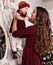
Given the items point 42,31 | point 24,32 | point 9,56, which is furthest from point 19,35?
point 9,56

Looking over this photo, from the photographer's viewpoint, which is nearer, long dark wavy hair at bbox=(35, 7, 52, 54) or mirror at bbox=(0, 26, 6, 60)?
long dark wavy hair at bbox=(35, 7, 52, 54)

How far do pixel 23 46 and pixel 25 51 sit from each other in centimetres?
10

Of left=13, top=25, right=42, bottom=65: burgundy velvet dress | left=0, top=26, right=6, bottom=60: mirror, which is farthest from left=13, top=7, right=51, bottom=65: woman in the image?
left=0, top=26, right=6, bottom=60: mirror

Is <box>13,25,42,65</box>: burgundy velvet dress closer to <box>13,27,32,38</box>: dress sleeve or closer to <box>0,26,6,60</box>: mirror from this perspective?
<box>13,27,32,38</box>: dress sleeve

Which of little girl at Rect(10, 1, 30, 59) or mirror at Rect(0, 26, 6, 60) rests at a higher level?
little girl at Rect(10, 1, 30, 59)

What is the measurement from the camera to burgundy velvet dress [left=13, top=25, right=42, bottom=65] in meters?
1.67

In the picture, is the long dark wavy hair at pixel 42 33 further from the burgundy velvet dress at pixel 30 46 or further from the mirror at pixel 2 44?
the mirror at pixel 2 44

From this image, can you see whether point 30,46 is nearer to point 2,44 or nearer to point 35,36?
point 35,36

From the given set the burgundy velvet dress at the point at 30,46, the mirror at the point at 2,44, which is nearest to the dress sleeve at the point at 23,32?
the burgundy velvet dress at the point at 30,46

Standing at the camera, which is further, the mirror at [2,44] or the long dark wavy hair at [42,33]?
the mirror at [2,44]

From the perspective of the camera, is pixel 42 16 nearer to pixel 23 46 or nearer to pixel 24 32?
pixel 24 32

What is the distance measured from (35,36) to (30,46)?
0.09m

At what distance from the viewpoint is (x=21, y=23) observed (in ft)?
5.78

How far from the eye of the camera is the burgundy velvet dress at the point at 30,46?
1674 millimetres
